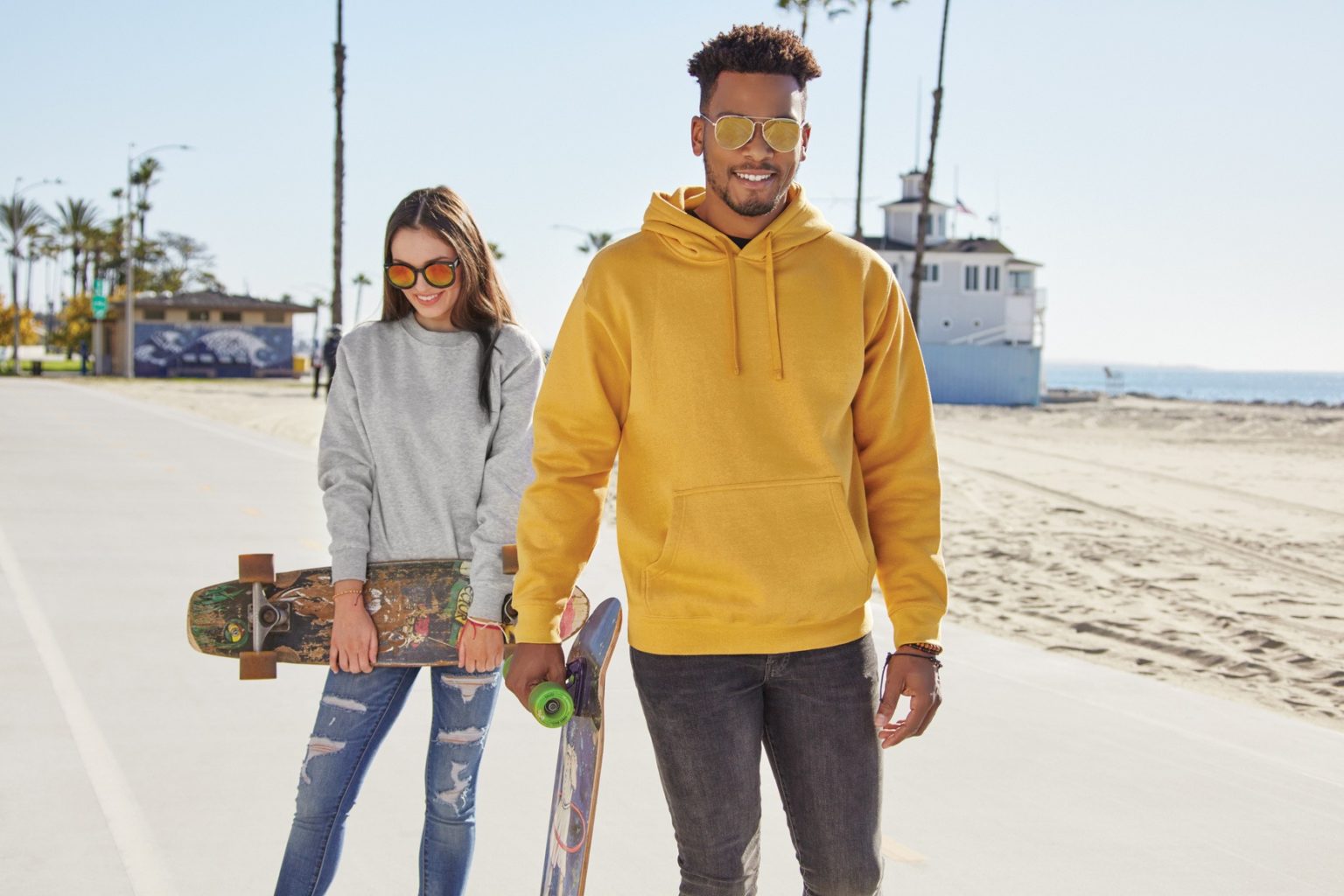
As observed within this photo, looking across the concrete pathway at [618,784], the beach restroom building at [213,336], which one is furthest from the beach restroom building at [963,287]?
the concrete pathway at [618,784]

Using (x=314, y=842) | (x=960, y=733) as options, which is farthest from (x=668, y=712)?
(x=960, y=733)

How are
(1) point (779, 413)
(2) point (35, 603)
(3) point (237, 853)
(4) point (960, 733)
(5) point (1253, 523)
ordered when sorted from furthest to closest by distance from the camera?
(5) point (1253, 523) → (2) point (35, 603) → (4) point (960, 733) → (3) point (237, 853) → (1) point (779, 413)

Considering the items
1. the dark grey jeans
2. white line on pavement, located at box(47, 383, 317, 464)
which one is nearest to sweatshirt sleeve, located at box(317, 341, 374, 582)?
the dark grey jeans

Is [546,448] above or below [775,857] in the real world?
above

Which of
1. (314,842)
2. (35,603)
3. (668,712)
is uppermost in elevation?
(668,712)

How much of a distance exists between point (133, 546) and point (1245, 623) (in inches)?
300

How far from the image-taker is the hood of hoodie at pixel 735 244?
2.37 meters

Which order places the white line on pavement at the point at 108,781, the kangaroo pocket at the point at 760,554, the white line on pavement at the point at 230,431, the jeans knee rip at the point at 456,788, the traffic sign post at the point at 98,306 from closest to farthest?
the kangaroo pocket at the point at 760,554 < the jeans knee rip at the point at 456,788 < the white line on pavement at the point at 108,781 < the white line on pavement at the point at 230,431 < the traffic sign post at the point at 98,306

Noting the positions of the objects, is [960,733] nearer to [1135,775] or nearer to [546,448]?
[1135,775]

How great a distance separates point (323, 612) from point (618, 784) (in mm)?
1811

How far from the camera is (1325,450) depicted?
25.7m

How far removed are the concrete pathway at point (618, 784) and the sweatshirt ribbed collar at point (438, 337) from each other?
1600 millimetres

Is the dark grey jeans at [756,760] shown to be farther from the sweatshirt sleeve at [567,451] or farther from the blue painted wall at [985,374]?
the blue painted wall at [985,374]

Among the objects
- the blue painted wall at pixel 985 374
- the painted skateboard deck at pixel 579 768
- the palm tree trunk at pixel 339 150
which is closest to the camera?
the painted skateboard deck at pixel 579 768
